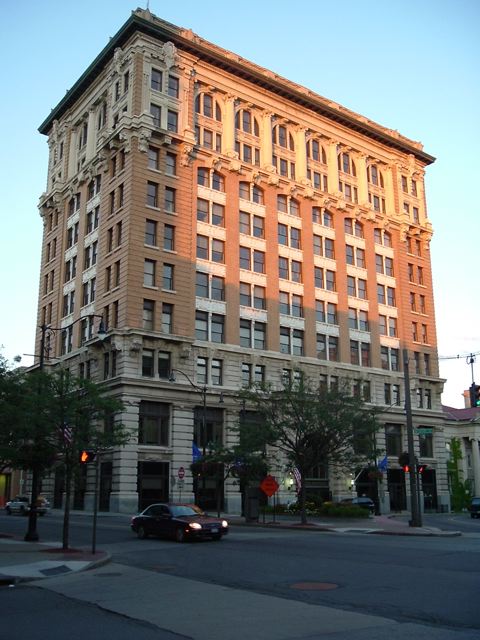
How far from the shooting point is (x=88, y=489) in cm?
5597

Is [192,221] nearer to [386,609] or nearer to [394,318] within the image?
[394,318]

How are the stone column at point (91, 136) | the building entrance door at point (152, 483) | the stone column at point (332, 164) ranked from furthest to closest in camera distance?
the stone column at point (332, 164) < the stone column at point (91, 136) < the building entrance door at point (152, 483)

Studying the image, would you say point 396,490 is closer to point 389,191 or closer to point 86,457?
point 389,191

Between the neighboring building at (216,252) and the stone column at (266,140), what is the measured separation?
16 centimetres

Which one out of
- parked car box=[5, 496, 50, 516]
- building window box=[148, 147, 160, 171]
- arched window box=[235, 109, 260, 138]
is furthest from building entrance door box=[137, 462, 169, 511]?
arched window box=[235, 109, 260, 138]

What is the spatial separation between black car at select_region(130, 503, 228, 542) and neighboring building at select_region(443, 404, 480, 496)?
210 feet

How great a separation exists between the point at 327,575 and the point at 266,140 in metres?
56.0

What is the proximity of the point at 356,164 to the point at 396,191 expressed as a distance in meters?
5.85

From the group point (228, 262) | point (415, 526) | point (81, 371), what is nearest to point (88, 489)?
point (81, 371)

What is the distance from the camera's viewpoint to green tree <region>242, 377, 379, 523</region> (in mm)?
39938

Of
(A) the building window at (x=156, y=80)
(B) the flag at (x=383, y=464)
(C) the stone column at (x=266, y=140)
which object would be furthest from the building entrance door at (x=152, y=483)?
(A) the building window at (x=156, y=80)

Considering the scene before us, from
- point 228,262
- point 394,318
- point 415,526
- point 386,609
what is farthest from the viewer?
point 394,318

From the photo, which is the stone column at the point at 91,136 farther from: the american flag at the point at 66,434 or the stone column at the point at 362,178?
the american flag at the point at 66,434

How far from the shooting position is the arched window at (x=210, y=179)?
6131cm
